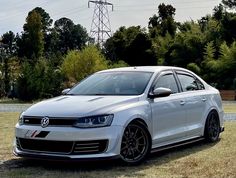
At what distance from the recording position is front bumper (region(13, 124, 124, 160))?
7.43m

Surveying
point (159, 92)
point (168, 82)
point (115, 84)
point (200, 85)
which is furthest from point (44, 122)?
point (200, 85)

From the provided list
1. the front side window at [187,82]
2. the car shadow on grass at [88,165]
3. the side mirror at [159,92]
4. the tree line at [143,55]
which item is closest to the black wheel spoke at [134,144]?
the car shadow on grass at [88,165]

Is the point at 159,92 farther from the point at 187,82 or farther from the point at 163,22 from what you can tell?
the point at 163,22

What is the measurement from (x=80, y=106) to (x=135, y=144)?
106cm

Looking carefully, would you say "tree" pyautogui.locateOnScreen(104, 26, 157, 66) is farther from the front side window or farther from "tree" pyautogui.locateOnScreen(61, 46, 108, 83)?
the front side window

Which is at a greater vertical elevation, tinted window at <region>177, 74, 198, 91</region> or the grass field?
tinted window at <region>177, 74, 198, 91</region>

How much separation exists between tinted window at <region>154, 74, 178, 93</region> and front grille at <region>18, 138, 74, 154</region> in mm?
2158

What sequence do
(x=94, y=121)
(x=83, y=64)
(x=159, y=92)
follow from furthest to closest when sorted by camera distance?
(x=83, y=64)
(x=159, y=92)
(x=94, y=121)

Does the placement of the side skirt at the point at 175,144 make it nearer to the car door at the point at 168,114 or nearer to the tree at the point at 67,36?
the car door at the point at 168,114

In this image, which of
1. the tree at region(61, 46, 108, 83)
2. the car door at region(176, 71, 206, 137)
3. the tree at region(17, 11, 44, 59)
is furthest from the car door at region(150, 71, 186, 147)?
the tree at region(17, 11, 44, 59)

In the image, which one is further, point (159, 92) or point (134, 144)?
point (159, 92)

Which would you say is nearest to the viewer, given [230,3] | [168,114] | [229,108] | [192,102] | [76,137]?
[76,137]

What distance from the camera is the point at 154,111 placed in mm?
8453

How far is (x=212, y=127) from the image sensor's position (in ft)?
34.2
